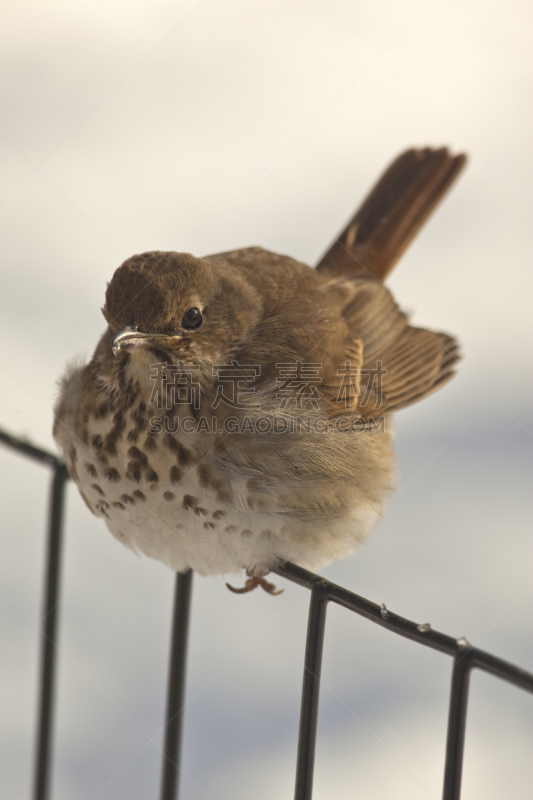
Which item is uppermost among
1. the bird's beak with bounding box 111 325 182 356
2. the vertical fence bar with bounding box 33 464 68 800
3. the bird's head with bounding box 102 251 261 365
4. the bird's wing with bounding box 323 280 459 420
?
the bird's wing with bounding box 323 280 459 420

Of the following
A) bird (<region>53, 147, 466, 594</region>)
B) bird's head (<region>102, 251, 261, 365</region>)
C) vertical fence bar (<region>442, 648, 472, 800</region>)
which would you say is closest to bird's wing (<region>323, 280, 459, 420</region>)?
bird (<region>53, 147, 466, 594</region>)

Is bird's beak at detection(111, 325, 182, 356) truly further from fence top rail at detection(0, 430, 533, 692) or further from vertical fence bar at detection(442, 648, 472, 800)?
vertical fence bar at detection(442, 648, 472, 800)

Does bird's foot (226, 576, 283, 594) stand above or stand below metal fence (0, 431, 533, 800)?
above

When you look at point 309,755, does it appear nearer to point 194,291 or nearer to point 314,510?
point 314,510

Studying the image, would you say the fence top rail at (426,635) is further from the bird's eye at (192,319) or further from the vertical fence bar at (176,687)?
the bird's eye at (192,319)

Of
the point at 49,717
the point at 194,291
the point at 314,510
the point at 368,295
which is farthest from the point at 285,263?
the point at 49,717

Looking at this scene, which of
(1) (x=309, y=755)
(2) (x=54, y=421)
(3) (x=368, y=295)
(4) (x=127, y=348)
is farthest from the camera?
(3) (x=368, y=295)

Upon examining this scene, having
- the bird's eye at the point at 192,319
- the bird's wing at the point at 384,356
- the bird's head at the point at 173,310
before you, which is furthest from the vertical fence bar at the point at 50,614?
the bird's wing at the point at 384,356
